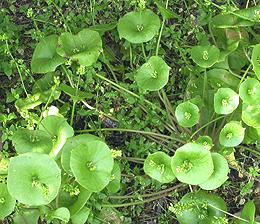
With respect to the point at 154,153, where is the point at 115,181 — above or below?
below

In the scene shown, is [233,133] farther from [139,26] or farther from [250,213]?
[139,26]

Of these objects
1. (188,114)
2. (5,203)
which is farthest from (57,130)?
(188,114)

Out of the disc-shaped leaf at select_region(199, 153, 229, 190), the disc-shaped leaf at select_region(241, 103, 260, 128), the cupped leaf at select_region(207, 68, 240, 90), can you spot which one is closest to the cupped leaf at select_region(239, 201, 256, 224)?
the disc-shaped leaf at select_region(199, 153, 229, 190)

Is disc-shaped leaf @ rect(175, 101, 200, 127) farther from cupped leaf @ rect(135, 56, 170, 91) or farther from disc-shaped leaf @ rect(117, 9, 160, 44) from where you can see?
disc-shaped leaf @ rect(117, 9, 160, 44)

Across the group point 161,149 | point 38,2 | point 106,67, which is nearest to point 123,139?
point 161,149

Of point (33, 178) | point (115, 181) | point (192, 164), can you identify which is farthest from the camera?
point (115, 181)

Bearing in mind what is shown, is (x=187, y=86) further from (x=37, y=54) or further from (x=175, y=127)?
(x=37, y=54)

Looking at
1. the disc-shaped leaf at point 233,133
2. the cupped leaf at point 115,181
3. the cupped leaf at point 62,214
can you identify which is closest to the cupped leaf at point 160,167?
the cupped leaf at point 115,181
